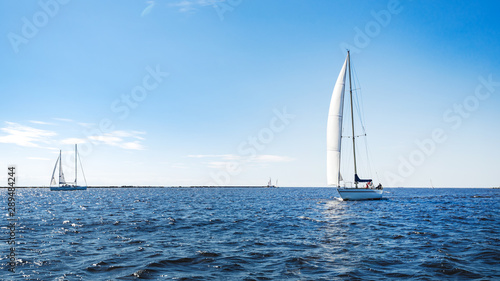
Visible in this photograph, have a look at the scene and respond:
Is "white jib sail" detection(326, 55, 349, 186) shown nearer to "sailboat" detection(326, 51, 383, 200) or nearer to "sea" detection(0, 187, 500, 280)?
"sailboat" detection(326, 51, 383, 200)

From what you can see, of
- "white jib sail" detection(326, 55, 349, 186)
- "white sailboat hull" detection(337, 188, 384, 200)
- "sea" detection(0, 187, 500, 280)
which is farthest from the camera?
"white jib sail" detection(326, 55, 349, 186)

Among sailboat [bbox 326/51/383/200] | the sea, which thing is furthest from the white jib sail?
the sea

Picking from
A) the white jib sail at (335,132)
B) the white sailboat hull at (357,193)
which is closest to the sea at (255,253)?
the white sailboat hull at (357,193)

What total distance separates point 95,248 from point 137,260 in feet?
12.5

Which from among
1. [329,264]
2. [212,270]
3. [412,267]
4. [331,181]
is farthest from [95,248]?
[331,181]

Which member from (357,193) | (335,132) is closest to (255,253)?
(357,193)

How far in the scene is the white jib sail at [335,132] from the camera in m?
48.2

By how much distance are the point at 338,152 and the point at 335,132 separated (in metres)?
3.45

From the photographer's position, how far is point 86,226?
22984 mm

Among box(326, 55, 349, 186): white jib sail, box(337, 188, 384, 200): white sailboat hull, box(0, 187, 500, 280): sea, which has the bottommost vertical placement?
box(0, 187, 500, 280): sea

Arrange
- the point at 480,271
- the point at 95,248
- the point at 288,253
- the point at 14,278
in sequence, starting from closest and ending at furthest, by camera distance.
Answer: the point at 14,278 → the point at 480,271 → the point at 288,253 → the point at 95,248

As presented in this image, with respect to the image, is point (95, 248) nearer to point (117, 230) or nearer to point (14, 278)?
point (14, 278)

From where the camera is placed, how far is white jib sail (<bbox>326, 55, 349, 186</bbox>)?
158 ft

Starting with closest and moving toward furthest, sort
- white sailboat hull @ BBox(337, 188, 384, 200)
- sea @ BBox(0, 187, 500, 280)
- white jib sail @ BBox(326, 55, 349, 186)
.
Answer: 1. sea @ BBox(0, 187, 500, 280)
2. white sailboat hull @ BBox(337, 188, 384, 200)
3. white jib sail @ BBox(326, 55, 349, 186)
